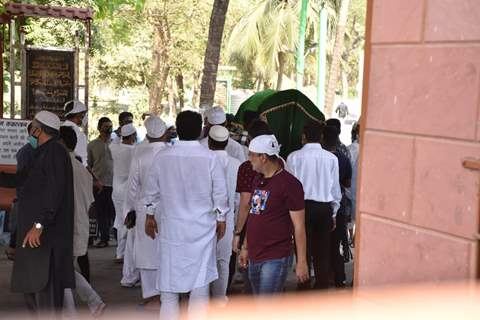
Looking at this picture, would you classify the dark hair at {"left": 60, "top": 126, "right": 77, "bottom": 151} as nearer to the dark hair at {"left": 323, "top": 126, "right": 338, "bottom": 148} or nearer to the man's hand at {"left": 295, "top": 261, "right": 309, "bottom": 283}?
the man's hand at {"left": 295, "top": 261, "right": 309, "bottom": 283}

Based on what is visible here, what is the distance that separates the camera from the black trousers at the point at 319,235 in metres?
8.52

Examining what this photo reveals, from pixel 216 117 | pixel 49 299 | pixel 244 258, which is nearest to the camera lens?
pixel 244 258

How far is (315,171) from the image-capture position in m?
8.41

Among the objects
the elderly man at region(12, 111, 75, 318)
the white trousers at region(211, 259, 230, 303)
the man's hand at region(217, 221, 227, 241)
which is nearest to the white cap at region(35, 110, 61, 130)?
the elderly man at region(12, 111, 75, 318)

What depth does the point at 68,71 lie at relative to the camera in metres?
14.0

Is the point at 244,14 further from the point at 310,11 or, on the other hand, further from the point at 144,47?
the point at 144,47

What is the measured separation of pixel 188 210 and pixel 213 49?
23.9 feet

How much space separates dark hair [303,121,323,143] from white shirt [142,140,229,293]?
1.80 meters

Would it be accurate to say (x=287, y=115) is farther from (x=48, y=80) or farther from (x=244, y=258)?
(x=48, y=80)

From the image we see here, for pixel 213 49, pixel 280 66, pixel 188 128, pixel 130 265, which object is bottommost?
pixel 130 265

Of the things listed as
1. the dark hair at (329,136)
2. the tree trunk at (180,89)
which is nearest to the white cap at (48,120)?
the dark hair at (329,136)

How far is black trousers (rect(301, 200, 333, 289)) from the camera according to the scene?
852 centimetres

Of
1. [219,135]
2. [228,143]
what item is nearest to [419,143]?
[219,135]

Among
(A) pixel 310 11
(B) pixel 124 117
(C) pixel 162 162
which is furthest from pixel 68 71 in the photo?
(A) pixel 310 11
